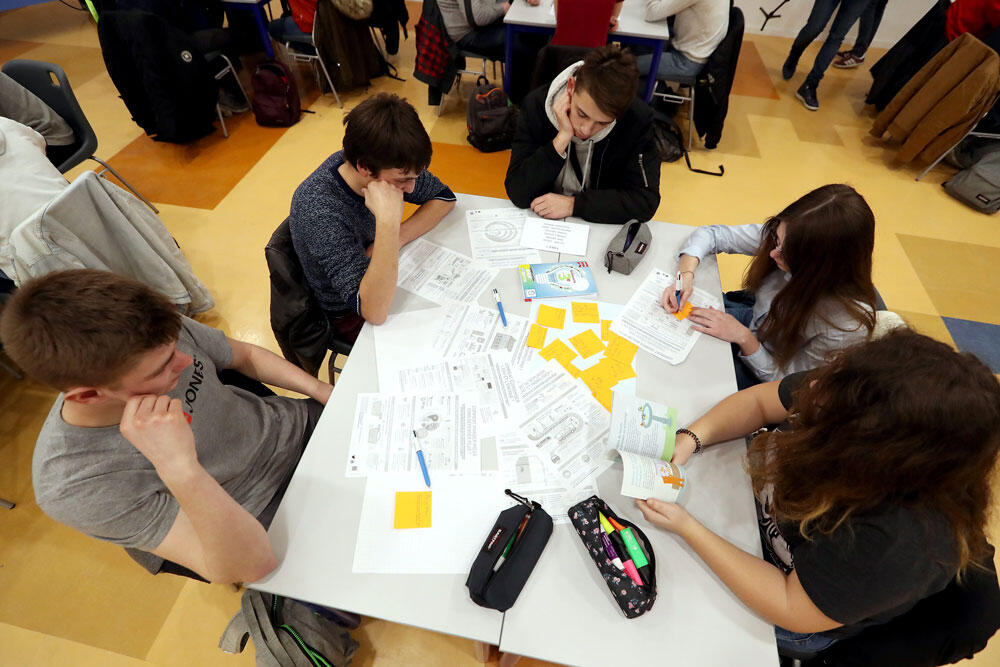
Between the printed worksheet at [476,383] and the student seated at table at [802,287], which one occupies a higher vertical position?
the student seated at table at [802,287]

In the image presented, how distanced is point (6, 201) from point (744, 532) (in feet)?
8.65

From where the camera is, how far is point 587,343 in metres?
1.39

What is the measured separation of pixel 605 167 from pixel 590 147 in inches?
5.0

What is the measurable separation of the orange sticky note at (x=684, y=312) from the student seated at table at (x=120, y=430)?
1239mm

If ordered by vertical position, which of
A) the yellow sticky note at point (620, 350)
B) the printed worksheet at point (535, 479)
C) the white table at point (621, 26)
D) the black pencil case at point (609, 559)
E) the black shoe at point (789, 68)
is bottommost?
the black shoe at point (789, 68)

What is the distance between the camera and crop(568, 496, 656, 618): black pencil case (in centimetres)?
94

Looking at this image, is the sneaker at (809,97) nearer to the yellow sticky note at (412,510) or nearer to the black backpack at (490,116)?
the black backpack at (490,116)

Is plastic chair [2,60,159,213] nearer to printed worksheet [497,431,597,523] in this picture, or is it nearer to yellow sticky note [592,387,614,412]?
printed worksheet [497,431,597,523]

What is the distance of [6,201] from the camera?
176cm

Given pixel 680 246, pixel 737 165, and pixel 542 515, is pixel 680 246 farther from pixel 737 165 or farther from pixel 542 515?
pixel 737 165

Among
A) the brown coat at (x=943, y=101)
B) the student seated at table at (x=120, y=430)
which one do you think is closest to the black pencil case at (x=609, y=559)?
the student seated at table at (x=120, y=430)

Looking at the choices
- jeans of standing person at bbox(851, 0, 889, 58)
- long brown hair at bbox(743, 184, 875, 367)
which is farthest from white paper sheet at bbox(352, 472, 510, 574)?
jeans of standing person at bbox(851, 0, 889, 58)

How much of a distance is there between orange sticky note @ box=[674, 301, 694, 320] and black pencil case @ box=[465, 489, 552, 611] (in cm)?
76

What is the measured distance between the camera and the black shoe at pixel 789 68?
4294 millimetres
